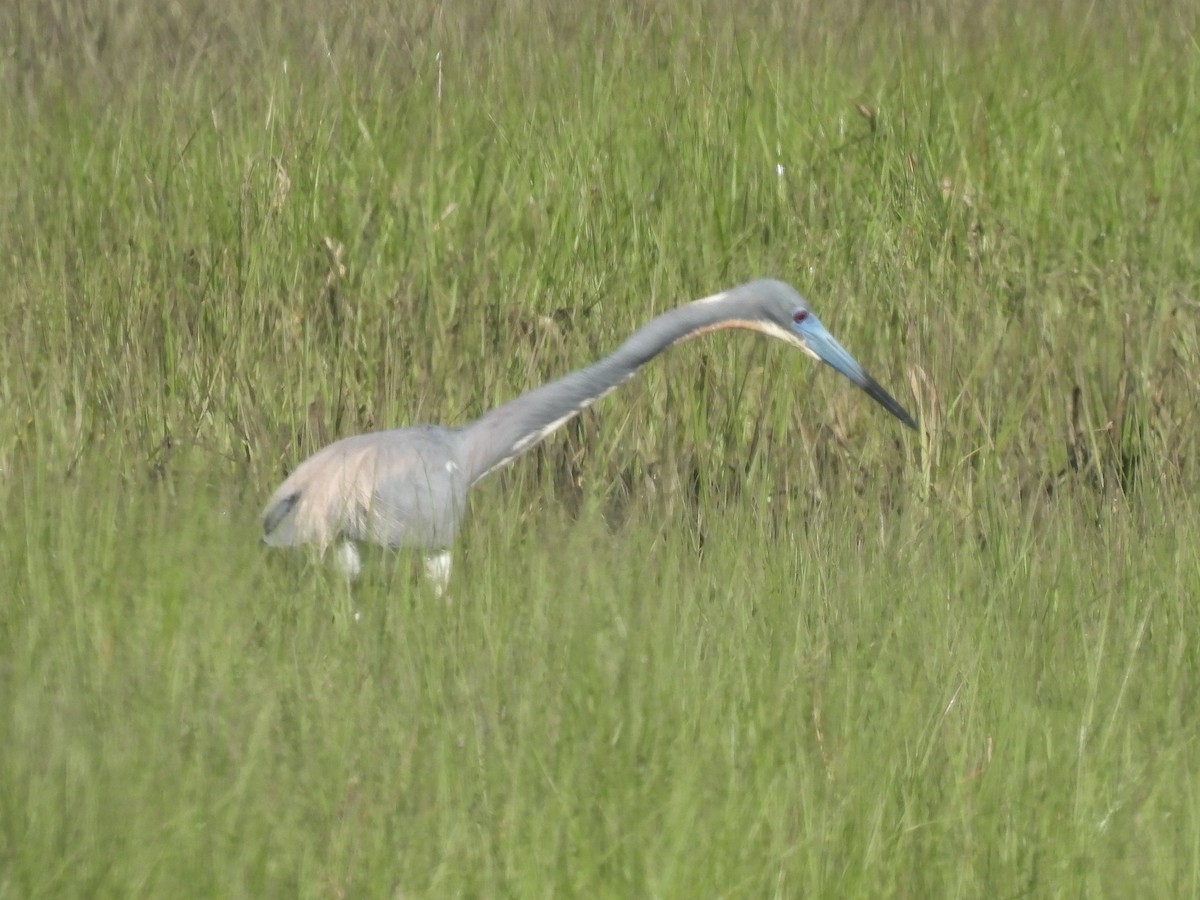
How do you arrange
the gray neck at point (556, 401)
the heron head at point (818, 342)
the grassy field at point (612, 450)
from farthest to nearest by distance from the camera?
1. the heron head at point (818, 342)
2. the gray neck at point (556, 401)
3. the grassy field at point (612, 450)

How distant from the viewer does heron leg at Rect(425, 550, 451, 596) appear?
2672 mm

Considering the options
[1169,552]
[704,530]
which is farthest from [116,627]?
[1169,552]

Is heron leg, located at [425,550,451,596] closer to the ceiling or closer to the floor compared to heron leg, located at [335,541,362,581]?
closer to the ceiling

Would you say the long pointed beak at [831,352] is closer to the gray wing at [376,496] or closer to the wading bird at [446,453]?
the wading bird at [446,453]

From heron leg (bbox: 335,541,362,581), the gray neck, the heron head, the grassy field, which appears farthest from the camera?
the heron head

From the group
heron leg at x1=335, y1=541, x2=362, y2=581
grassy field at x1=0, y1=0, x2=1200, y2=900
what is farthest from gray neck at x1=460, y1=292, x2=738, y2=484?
heron leg at x1=335, y1=541, x2=362, y2=581

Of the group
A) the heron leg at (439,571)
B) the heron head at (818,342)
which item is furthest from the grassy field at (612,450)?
the heron head at (818,342)

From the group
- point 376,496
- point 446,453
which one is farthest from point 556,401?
point 376,496

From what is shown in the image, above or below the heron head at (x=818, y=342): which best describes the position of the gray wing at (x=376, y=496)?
below

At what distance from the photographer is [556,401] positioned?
3270 mm

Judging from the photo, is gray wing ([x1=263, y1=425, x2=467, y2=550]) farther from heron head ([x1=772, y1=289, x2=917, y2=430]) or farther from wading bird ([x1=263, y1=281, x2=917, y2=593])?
heron head ([x1=772, y1=289, x2=917, y2=430])

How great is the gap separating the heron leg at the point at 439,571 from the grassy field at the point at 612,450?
0.04m

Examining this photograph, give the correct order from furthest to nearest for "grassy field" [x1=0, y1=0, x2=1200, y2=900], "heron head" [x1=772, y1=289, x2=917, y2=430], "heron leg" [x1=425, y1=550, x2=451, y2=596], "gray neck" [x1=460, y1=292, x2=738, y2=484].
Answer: "heron head" [x1=772, y1=289, x2=917, y2=430] < "gray neck" [x1=460, y1=292, x2=738, y2=484] < "heron leg" [x1=425, y1=550, x2=451, y2=596] < "grassy field" [x1=0, y1=0, x2=1200, y2=900]

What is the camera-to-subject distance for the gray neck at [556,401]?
3244 mm
